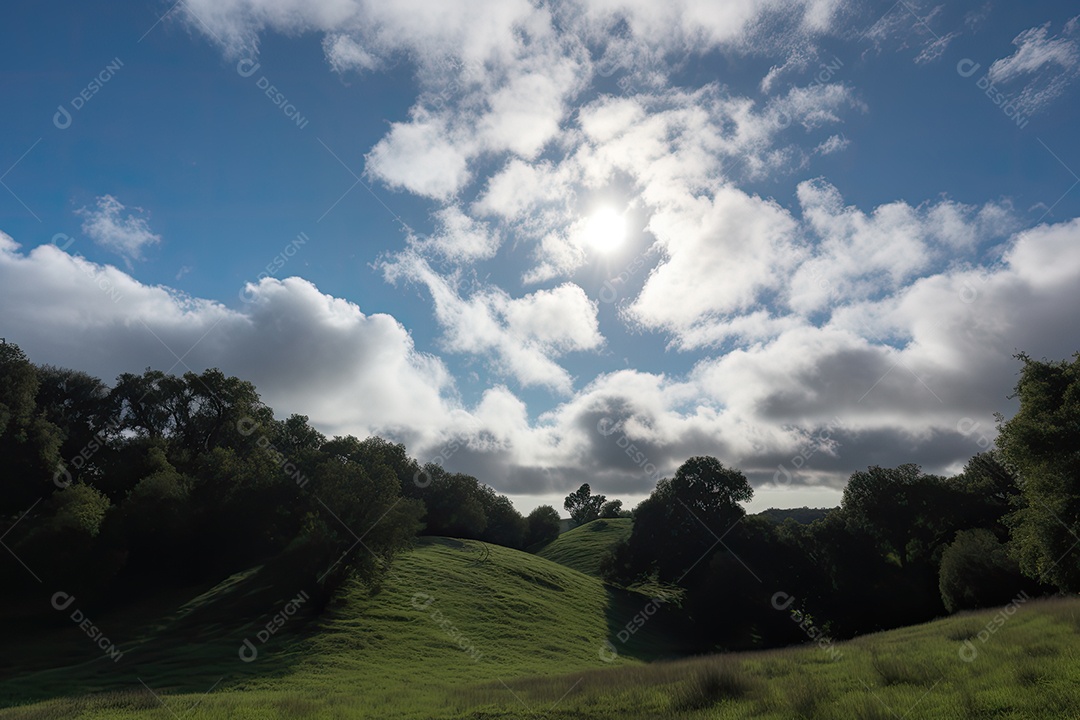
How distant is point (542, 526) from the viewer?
424ft

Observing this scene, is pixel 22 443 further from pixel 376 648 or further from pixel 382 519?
pixel 376 648

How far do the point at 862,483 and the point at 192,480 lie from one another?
82969 mm

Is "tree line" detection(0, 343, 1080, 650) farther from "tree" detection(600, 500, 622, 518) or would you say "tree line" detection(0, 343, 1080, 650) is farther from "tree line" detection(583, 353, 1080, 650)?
"tree" detection(600, 500, 622, 518)

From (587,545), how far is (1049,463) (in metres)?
86.4

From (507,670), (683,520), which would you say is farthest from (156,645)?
(683,520)

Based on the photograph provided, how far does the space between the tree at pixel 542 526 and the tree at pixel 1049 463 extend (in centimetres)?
10112

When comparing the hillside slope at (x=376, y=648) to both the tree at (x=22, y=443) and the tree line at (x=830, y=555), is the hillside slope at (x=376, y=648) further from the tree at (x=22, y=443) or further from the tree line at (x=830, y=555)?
the tree at (x=22, y=443)

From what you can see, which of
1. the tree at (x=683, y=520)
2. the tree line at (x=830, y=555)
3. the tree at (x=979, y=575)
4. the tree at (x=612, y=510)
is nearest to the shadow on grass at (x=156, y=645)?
the tree line at (x=830, y=555)

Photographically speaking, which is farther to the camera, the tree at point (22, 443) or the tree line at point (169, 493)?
the tree at point (22, 443)

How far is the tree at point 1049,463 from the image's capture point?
2888cm

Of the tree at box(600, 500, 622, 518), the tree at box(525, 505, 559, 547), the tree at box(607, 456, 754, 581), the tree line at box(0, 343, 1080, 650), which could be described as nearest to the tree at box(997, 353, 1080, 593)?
the tree line at box(0, 343, 1080, 650)

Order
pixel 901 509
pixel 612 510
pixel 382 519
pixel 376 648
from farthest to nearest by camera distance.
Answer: pixel 612 510, pixel 901 509, pixel 382 519, pixel 376 648

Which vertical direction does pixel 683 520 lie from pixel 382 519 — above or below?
above

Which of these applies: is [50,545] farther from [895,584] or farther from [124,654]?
[895,584]
